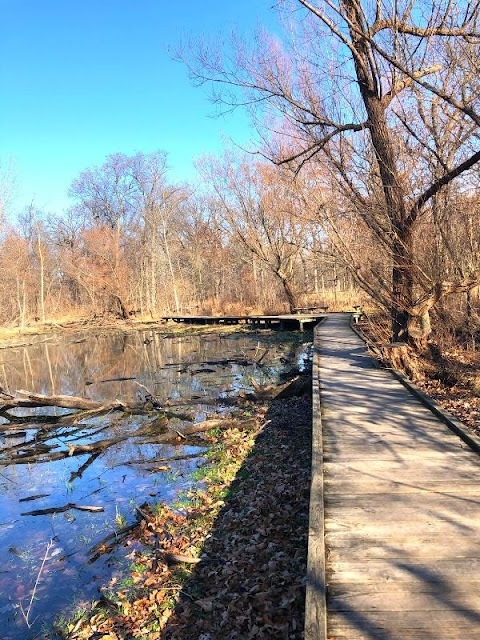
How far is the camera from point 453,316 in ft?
41.8

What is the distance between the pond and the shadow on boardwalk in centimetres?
101

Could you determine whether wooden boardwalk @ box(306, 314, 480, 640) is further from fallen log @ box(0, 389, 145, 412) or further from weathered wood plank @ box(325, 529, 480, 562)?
fallen log @ box(0, 389, 145, 412)

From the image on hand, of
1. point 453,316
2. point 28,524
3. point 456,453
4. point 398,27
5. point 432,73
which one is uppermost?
point 398,27

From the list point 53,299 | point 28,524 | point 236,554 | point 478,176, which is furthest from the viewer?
point 53,299

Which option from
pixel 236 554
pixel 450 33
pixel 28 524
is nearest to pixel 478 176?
pixel 450 33

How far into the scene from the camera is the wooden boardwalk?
2.63m

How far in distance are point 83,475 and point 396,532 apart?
5.37 meters

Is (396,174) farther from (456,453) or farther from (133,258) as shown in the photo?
(133,258)

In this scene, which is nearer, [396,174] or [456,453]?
[456,453]

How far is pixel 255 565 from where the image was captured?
4188mm

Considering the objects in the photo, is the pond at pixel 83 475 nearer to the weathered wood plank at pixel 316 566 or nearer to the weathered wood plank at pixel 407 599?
the weathered wood plank at pixel 316 566

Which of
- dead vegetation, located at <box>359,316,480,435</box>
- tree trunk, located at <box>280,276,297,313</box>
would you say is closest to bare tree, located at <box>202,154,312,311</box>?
tree trunk, located at <box>280,276,297,313</box>

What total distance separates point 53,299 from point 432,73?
41.7m

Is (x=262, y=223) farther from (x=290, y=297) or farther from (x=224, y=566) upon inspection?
(x=224, y=566)
